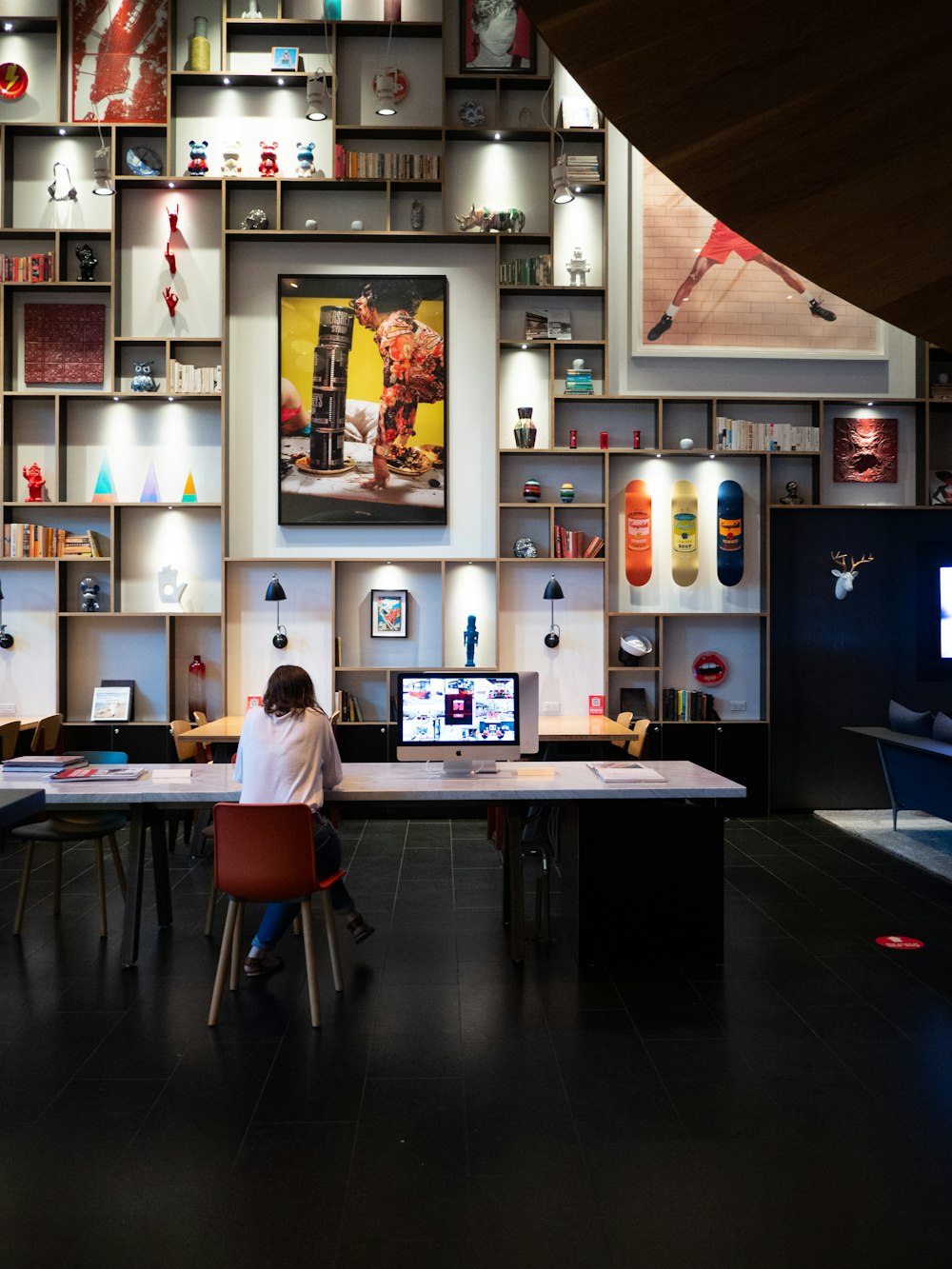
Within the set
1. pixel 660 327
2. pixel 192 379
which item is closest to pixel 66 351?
pixel 192 379

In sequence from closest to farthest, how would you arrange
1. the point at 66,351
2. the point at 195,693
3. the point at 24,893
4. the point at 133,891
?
the point at 133,891, the point at 24,893, the point at 66,351, the point at 195,693

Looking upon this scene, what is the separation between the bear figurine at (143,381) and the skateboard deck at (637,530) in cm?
376

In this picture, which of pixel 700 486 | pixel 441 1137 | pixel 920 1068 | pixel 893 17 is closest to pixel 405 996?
pixel 441 1137

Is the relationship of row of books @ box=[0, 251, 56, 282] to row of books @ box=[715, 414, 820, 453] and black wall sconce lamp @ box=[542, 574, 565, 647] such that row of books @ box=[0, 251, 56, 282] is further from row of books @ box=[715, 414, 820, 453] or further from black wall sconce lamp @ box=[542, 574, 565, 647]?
row of books @ box=[715, 414, 820, 453]

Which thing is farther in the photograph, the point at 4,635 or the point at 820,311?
the point at 820,311

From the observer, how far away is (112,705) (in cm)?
800

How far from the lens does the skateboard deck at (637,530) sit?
27.1 feet

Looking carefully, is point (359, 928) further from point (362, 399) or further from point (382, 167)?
point (382, 167)

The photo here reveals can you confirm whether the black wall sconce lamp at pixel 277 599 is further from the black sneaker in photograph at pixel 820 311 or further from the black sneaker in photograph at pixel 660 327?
the black sneaker in photograph at pixel 820 311

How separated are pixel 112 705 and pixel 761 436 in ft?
18.0

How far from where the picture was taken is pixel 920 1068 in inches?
138

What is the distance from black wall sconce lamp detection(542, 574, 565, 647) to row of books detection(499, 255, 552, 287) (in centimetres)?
229

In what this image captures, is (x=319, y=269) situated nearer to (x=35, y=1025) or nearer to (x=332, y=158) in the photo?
(x=332, y=158)

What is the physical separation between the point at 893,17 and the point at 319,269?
8.08 meters
